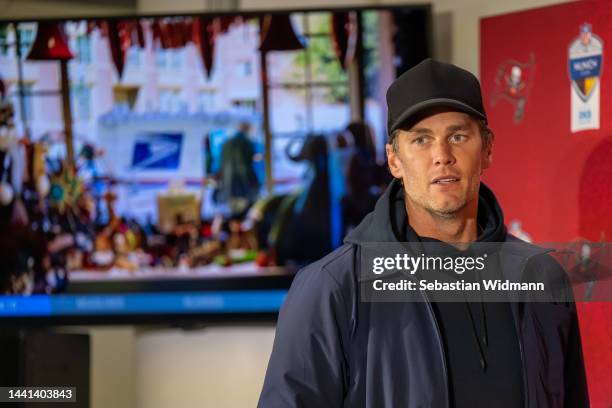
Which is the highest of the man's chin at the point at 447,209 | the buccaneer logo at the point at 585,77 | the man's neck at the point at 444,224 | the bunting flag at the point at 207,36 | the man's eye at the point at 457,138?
the bunting flag at the point at 207,36

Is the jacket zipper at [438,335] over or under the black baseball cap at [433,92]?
Result: under

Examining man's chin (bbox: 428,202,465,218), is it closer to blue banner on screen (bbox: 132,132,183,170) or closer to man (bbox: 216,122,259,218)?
man (bbox: 216,122,259,218)

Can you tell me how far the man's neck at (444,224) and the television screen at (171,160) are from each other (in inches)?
64.1

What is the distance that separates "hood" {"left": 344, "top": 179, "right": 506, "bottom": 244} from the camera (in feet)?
5.00

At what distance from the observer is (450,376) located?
56.5 inches

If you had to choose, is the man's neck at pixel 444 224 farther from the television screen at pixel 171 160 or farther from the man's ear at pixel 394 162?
the television screen at pixel 171 160

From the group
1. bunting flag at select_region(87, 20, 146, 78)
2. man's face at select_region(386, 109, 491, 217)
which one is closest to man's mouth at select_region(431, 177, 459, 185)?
man's face at select_region(386, 109, 491, 217)

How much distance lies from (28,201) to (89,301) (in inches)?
17.9

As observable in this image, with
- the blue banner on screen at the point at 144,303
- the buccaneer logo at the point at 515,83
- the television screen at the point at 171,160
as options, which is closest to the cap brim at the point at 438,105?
the buccaneer logo at the point at 515,83

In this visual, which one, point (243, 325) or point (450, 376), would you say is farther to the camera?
point (243, 325)

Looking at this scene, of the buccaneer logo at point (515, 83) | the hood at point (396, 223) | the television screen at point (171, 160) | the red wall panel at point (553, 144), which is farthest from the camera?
the television screen at point (171, 160)

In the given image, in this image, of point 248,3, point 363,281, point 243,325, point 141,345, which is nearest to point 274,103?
point 248,3

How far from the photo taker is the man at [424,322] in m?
1.43

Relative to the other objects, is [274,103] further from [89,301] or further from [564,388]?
[564,388]
